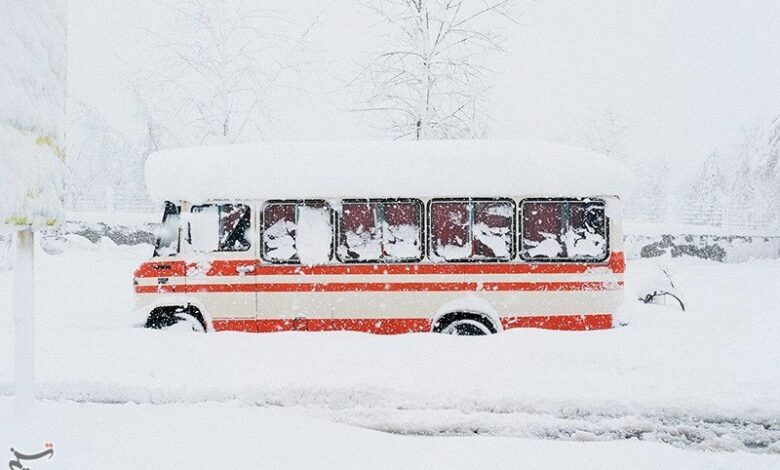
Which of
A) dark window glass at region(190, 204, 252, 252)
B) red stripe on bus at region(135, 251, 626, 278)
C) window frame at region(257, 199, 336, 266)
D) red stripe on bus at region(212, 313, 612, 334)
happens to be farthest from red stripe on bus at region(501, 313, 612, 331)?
dark window glass at region(190, 204, 252, 252)

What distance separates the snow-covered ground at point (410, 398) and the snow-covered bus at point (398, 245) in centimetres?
72

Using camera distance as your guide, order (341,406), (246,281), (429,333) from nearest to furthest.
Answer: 1. (341,406)
2. (429,333)
3. (246,281)

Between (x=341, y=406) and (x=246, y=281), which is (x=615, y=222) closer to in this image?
(x=341, y=406)

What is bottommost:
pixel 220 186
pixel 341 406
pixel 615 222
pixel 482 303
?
pixel 341 406

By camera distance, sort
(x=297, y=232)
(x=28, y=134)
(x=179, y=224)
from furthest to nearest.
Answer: (x=179, y=224) → (x=297, y=232) → (x=28, y=134)

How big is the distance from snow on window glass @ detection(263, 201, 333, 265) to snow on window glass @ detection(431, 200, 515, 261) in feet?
4.83

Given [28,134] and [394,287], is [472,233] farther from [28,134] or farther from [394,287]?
[28,134]

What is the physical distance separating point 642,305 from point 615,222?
6.81 feet

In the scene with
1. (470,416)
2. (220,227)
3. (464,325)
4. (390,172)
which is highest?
(390,172)

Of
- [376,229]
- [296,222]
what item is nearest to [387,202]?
[376,229]

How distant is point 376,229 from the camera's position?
25.3ft

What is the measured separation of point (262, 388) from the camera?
5.57 metres

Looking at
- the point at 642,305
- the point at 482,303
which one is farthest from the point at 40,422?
the point at 642,305

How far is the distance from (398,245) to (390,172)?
3.26 ft
